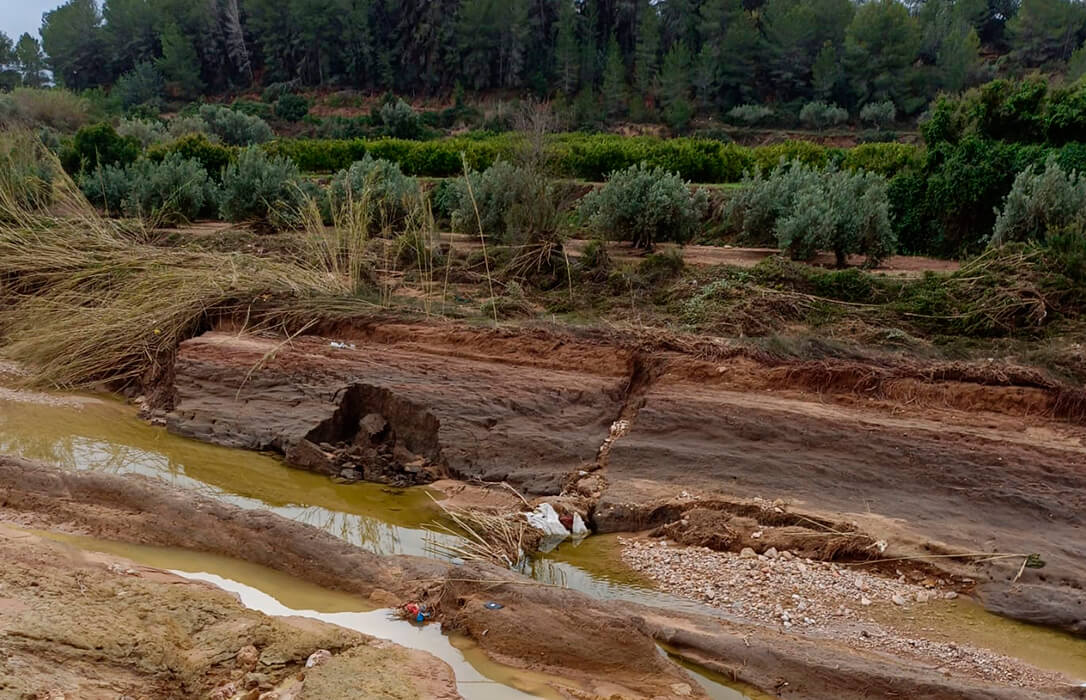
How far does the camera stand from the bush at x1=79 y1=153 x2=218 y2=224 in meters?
14.8

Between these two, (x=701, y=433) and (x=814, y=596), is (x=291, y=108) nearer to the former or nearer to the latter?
(x=701, y=433)

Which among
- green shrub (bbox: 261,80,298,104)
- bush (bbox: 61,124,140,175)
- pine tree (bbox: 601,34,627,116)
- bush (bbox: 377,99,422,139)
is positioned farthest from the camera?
green shrub (bbox: 261,80,298,104)

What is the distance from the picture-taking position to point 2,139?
498 inches

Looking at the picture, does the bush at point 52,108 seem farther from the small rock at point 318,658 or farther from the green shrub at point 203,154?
the small rock at point 318,658

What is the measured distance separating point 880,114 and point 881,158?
19432 mm

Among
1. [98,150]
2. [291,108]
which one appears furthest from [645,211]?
[291,108]

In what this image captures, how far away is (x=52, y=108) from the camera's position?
91.3 ft

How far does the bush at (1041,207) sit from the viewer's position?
9625mm

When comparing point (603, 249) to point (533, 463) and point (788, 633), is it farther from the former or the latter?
point (788, 633)

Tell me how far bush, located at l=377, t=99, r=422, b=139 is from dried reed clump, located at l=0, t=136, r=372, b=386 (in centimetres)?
2436

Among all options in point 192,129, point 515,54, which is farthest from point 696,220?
point 515,54

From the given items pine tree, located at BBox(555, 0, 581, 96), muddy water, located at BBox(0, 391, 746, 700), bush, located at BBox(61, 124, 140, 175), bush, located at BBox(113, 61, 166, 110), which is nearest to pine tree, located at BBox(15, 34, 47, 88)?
bush, located at BBox(113, 61, 166, 110)

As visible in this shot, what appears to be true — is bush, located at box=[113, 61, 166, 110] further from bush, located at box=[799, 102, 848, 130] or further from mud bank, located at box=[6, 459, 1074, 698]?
mud bank, located at box=[6, 459, 1074, 698]

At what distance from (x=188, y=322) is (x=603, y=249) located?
488 cm
